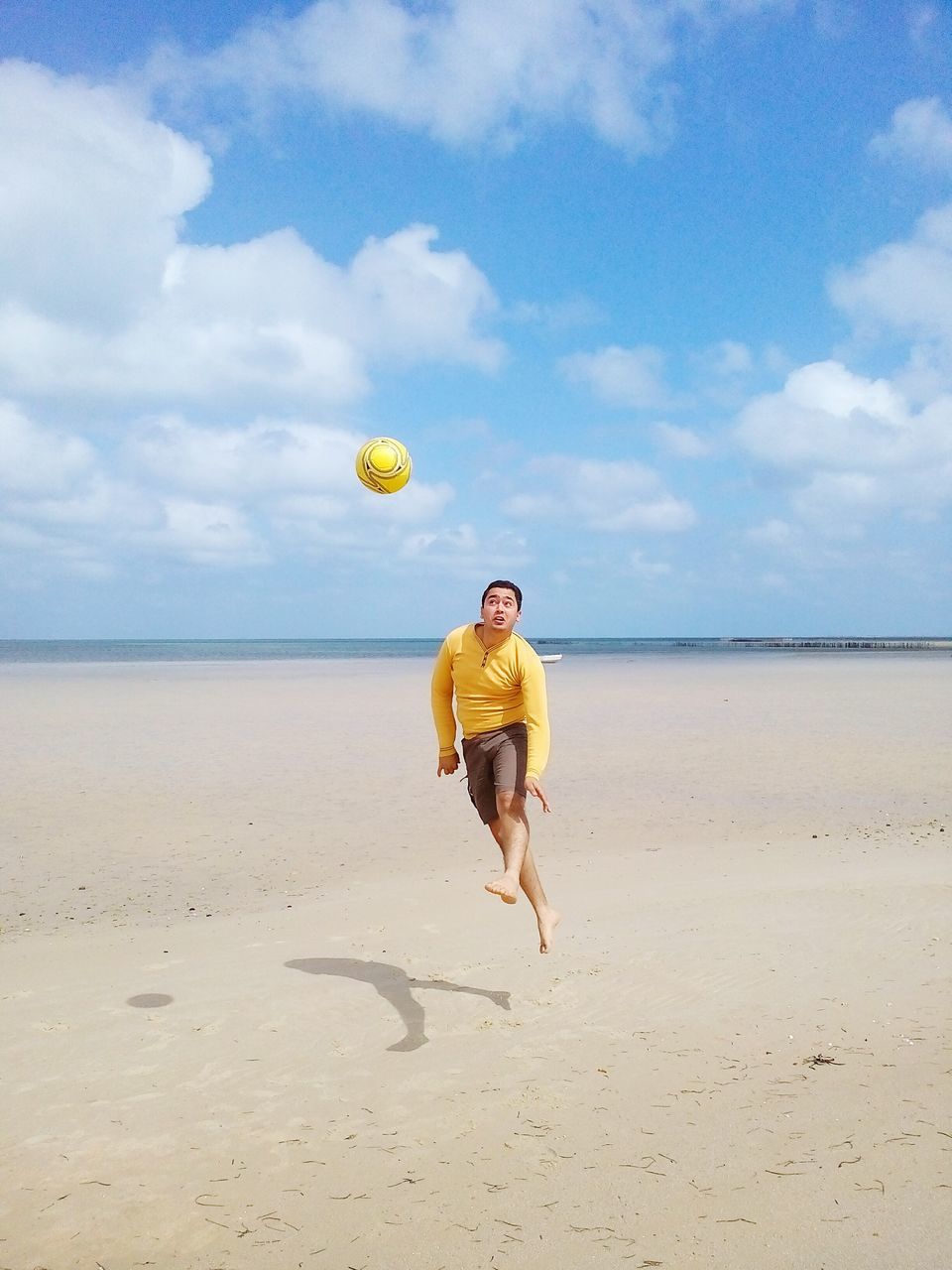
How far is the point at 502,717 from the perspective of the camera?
5.68 meters

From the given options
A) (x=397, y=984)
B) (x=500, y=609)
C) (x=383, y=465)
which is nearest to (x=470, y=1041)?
(x=397, y=984)

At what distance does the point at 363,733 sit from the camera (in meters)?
20.3

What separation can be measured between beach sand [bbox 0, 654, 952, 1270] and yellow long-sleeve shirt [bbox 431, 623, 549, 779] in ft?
5.14

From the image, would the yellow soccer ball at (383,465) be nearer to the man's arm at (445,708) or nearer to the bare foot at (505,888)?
the man's arm at (445,708)

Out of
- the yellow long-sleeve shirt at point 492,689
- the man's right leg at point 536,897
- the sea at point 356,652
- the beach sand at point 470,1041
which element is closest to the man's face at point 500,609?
the yellow long-sleeve shirt at point 492,689

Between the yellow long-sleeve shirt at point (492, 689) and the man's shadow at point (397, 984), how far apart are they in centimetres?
144

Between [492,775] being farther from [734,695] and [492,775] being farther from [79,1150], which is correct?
[734,695]

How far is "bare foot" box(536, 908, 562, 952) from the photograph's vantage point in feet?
18.4

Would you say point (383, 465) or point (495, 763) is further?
point (383, 465)

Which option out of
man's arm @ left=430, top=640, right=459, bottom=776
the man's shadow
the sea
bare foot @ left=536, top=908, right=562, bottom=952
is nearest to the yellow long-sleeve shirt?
man's arm @ left=430, top=640, right=459, bottom=776

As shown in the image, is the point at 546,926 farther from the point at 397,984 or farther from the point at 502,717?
the point at 502,717

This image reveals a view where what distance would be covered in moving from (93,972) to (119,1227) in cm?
293

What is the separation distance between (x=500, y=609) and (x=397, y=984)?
2.44 m

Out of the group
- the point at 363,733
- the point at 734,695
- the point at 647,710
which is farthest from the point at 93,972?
the point at 734,695
